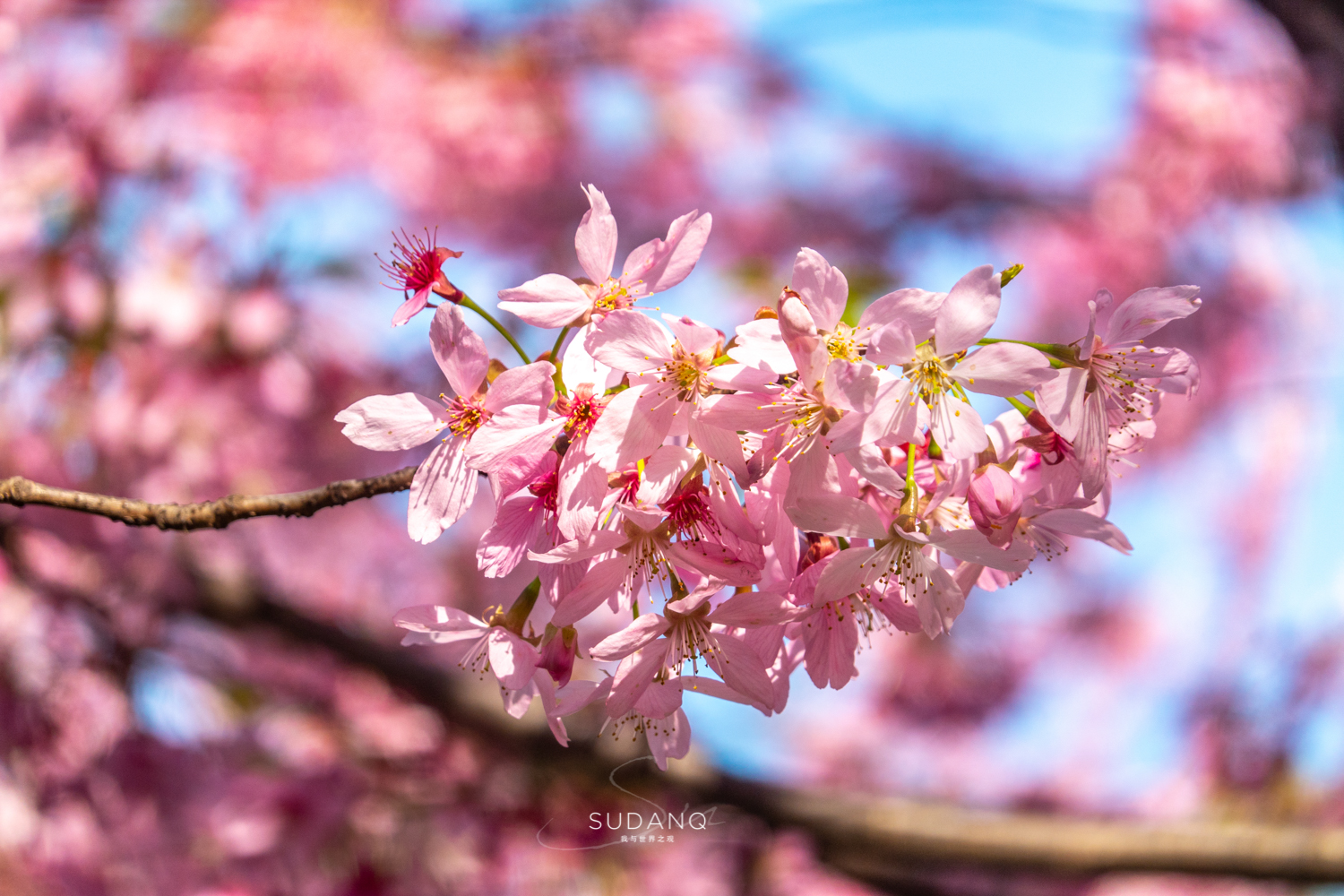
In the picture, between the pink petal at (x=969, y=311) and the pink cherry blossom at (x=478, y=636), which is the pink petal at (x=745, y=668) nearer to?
the pink cherry blossom at (x=478, y=636)

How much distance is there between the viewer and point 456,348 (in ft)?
2.77

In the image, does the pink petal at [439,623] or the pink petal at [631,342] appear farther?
the pink petal at [439,623]

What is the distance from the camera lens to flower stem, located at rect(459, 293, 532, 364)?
2.78 ft

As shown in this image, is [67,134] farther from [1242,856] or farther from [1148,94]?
[1148,94]

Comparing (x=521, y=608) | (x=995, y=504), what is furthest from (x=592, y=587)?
(x=995, y=504)

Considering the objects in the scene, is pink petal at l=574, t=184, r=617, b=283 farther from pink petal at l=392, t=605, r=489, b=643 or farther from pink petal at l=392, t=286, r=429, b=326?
pink petal at l=392, t=605, r=489, b=643

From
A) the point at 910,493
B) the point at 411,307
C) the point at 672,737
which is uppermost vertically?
the point at 411,307

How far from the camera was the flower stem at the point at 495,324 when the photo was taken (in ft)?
2.78

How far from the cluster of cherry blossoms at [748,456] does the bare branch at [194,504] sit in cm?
8

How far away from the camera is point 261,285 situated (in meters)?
2.86

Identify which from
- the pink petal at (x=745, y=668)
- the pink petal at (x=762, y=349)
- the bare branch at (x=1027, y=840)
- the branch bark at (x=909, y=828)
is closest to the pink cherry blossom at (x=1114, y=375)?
the pink petal at (x=762, y=349)

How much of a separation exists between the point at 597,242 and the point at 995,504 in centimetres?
44

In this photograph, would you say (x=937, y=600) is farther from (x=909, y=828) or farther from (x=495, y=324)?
(x=909, y=828)
